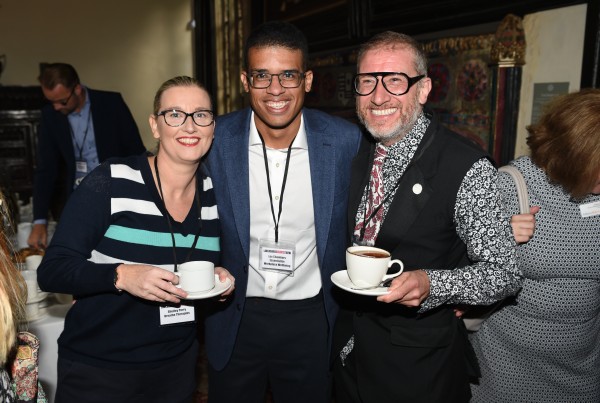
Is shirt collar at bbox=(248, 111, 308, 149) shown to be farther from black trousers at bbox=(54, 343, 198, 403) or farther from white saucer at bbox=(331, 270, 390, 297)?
black trousers at bbox=(54, 343, 198, 403)

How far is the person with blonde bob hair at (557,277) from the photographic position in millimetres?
1577

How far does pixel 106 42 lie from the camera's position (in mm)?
7852

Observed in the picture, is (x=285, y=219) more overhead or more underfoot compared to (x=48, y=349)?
more overhead

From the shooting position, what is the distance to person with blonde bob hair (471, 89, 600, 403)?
158cm

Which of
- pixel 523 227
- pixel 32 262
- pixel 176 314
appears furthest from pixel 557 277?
pixel 32 262

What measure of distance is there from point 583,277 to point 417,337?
26.0 inches

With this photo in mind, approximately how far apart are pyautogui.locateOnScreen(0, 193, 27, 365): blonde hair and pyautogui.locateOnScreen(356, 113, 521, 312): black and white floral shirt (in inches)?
42.0

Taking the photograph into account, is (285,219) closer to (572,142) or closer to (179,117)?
(179,117)

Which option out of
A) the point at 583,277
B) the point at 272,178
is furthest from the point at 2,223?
the point at 583,277

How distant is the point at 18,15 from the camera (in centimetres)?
722

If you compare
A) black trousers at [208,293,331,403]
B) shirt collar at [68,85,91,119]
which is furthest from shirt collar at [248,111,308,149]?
shirt collar at [68,85,91,119]

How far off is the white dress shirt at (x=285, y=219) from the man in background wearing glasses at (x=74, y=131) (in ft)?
6.41

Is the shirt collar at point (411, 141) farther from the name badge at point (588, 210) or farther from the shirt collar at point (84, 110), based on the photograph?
the shirt collar at point (84, 110)

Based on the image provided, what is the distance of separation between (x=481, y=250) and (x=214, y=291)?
81 centimetres
